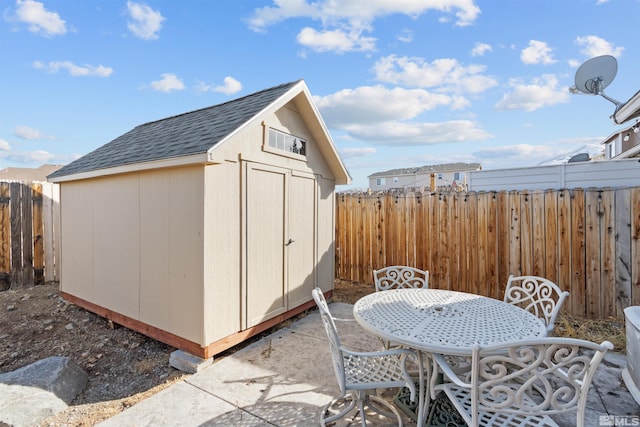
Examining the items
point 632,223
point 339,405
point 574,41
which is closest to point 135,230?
point 339,405

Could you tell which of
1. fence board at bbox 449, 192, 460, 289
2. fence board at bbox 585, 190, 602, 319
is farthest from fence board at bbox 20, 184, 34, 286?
fence board at bbox 585, 190, 602, 319

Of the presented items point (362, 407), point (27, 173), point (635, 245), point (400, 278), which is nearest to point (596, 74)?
point (635, 245)

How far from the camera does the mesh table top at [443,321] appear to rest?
1854mm

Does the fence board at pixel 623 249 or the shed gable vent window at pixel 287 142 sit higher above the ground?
the shed gable vent window at pixel 287 142

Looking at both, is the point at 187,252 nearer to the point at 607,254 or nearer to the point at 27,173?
the point at 607,254

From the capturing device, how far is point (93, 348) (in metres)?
3.74

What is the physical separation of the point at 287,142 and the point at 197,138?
4.10 ft

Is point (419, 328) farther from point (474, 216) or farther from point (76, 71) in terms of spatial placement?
point (76, 71)

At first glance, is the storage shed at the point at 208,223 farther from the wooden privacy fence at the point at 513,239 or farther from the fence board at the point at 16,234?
the fence board at the point at 16,234

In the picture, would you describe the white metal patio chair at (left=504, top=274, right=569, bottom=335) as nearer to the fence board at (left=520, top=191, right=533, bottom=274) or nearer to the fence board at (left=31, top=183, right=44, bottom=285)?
the fence board at (left=520, top=191, right=533, bottom=274)

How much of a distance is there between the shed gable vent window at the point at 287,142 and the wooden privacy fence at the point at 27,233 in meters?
5.35

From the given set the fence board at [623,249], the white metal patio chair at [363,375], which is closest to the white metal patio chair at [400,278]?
the white metal patio chair at [363,375]

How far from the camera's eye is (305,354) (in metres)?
3.34

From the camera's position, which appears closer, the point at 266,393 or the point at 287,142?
the point at 266,393
